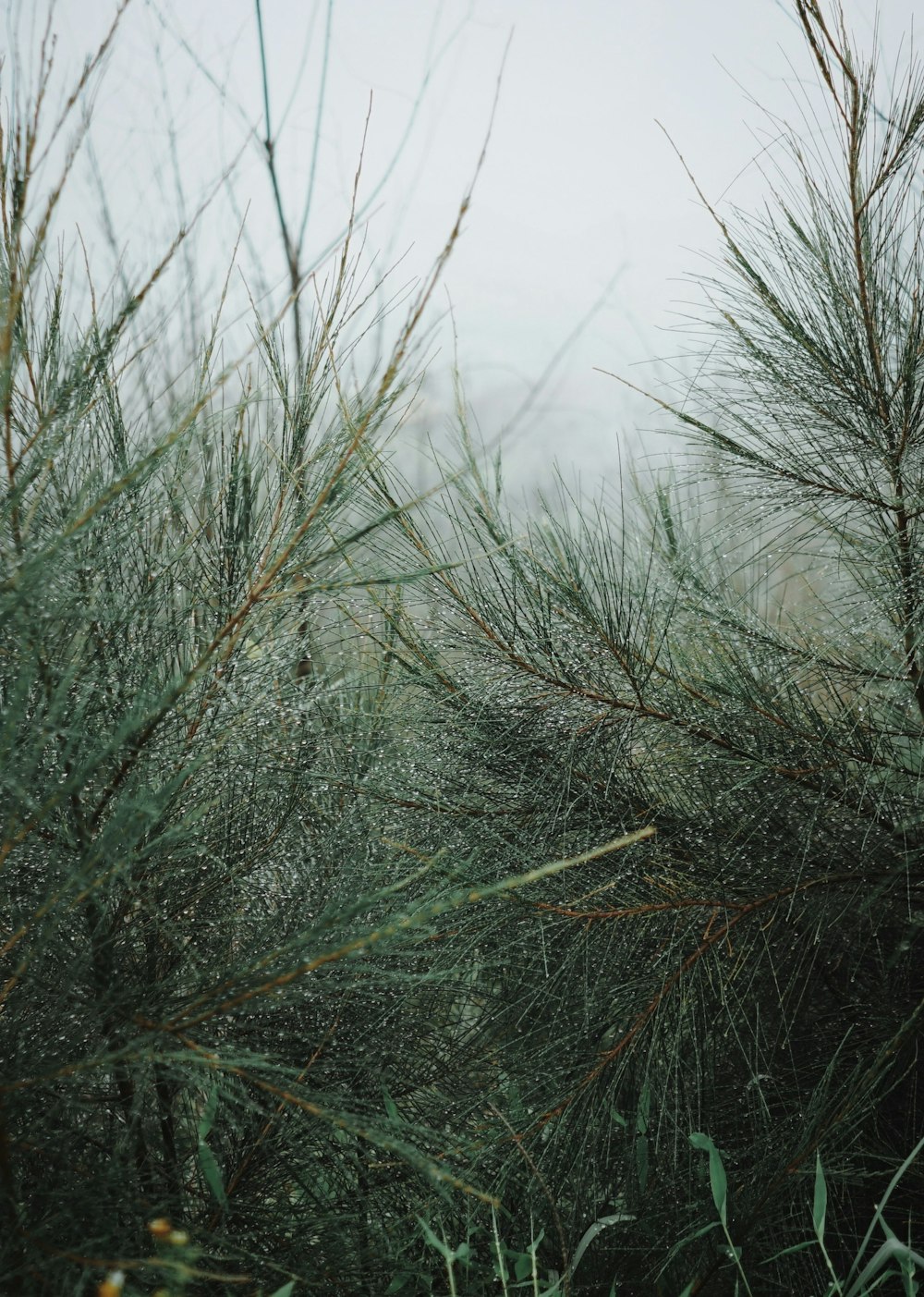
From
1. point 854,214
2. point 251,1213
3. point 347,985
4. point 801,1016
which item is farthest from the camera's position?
point 801,1016

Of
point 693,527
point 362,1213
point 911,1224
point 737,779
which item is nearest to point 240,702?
point 362,1213

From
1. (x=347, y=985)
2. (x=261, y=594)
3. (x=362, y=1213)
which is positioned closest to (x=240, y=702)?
(x=261, y=594)

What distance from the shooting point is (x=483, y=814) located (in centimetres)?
110

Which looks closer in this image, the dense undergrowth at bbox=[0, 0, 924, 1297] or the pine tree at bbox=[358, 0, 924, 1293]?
the dense undergrowth at bbox=[0, 0, 924, 1297]

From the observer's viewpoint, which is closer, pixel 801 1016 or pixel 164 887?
pixel 164 887

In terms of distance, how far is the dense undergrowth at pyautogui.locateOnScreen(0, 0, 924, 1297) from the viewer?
750 mm

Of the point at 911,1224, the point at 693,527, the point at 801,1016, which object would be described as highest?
the point at 693,527

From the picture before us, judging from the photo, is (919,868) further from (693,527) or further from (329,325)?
(329,325)

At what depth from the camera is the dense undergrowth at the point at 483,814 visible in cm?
75

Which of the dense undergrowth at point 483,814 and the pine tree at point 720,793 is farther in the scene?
the pine tree at point 720,793

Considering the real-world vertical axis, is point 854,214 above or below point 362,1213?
above

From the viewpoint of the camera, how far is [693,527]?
1283 mm

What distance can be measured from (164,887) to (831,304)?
33.8 inches

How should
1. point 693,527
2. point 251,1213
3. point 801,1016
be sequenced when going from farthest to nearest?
point 693,527, point 801,1016, point 251,1213
